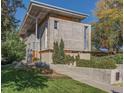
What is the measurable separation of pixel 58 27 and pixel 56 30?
1.00 ft

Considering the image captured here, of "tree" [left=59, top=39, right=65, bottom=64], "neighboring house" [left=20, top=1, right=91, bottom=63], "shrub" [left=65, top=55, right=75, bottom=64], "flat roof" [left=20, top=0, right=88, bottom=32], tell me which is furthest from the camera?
"neighboring house" [left=20, top=1, right=91, bottom=63]

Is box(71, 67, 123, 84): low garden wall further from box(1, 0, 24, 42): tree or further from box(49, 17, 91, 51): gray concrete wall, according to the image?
box(49, 17, 91, 51): gray concrete wall

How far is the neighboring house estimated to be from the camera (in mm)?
20047

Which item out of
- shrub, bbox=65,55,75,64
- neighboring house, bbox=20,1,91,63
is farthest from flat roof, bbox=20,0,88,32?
shrub, bbox=65,55,75,64

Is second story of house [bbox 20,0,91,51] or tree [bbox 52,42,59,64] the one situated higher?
second story of house [bbox 20,0,91,51]

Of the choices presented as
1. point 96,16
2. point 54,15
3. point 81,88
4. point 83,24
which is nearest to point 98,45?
point 96,16

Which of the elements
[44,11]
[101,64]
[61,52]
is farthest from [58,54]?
[101,64]

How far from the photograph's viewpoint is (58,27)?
2072cm

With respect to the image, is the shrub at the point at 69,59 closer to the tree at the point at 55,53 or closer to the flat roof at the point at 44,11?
the tree at the point at 55,53

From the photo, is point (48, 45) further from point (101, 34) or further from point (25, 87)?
point (25, 87)

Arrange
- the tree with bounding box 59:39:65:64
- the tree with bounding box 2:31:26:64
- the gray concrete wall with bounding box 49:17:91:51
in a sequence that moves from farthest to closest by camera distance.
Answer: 1. the tree with bounding box 2:31:26:64
2. the gray concrete wall with bounding box 49:17:91:51
3. the tree with bounding box 59:39:65:64

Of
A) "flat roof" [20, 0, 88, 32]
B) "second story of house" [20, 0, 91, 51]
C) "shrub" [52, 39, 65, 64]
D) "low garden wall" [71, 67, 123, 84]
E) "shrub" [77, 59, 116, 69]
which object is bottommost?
"low garden wall" [71, 67, 123, 84]

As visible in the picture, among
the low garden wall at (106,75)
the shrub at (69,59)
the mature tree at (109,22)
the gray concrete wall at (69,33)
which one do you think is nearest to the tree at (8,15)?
the low garden wall at (106,75)

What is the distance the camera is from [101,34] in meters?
29.9
